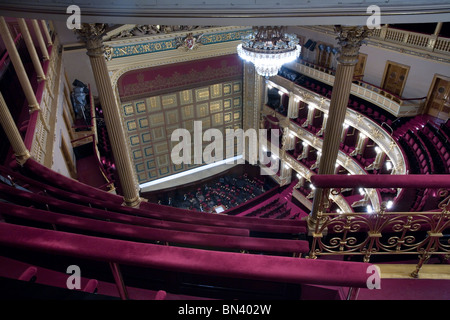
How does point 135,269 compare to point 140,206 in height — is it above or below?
above

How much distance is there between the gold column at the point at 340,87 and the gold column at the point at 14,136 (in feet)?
13.5

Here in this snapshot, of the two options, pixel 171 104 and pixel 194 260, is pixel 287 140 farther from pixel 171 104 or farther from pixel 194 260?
pixel 194 260

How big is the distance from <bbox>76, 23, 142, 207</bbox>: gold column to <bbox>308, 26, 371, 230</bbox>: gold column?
2.95m

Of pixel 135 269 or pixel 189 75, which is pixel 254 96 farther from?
pixel 135 269

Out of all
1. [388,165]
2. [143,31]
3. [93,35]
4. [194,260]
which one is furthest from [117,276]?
[388,165]

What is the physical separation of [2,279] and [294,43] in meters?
7.29

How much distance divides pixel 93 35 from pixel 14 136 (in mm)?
1874

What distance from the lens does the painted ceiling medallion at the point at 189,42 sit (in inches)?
449

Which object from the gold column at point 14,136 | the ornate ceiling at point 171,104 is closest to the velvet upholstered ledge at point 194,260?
the gold column at point 14,136

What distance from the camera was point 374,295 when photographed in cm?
204

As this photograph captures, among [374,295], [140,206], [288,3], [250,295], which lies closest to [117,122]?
[140,206]

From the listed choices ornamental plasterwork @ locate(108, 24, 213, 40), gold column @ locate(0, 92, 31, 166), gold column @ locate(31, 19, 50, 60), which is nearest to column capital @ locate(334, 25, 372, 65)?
gold column @ locate(0, 92, 31, 166)

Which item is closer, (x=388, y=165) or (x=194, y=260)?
(x=194, y=260)

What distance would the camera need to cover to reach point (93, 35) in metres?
4.09
